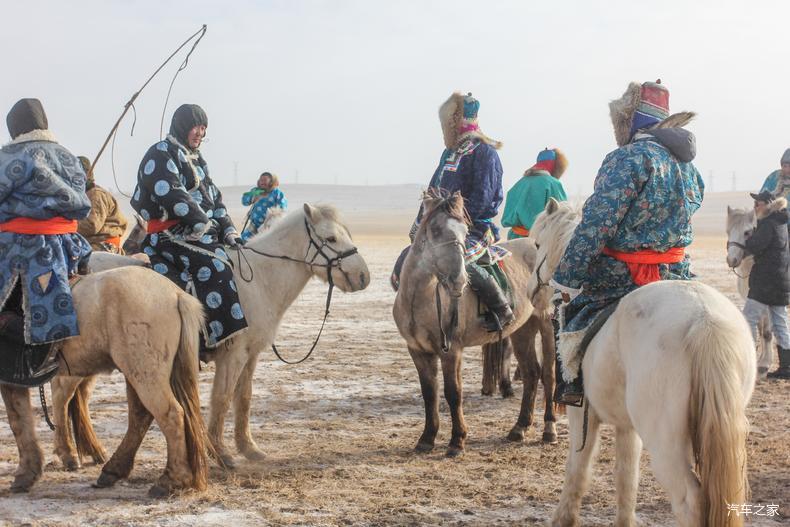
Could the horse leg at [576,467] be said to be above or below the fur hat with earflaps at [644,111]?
below

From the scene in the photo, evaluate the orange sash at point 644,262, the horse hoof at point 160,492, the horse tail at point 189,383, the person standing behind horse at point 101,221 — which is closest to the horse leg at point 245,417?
the horse tail at point 189,383

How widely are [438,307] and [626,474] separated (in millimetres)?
2415

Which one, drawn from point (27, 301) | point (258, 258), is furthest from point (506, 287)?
point (27, 301)

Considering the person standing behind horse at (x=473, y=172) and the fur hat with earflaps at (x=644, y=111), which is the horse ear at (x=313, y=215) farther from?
the fur hat with earflaps at (x=644, y=111)

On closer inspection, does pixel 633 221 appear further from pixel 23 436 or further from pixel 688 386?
pixel 23 436

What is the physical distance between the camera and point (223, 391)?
6035 millimetres

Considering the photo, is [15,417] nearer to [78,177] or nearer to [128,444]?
[128,444]

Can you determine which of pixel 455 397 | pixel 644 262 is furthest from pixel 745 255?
pixel 644 262

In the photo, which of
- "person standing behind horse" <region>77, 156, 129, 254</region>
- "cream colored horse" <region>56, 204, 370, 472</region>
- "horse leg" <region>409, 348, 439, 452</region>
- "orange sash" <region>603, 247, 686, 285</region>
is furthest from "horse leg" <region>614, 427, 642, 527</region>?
"person standing behind horse" <region>77, 156, 129, 254</region>

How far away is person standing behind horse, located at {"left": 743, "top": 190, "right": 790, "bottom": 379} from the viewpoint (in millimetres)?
9664

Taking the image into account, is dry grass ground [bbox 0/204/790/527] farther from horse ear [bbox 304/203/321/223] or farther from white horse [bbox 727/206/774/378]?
horse ear [bbox 304/203/321/223]

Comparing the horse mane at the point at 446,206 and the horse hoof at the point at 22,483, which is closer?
the horse hoof at the point at 22,483

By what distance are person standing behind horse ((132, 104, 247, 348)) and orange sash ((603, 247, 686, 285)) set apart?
278cm

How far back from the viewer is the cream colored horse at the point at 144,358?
5.05 m
